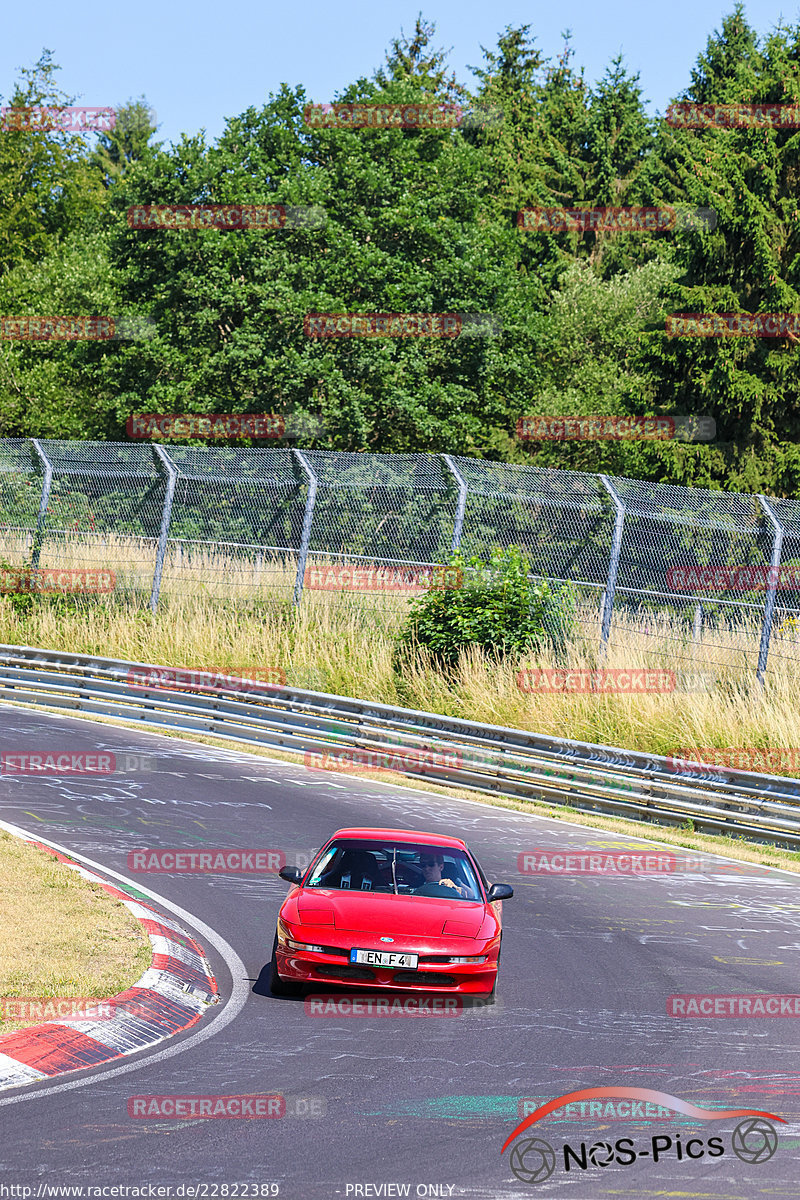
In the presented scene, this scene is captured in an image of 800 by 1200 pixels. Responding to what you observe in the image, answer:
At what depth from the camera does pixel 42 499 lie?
90.4 feet

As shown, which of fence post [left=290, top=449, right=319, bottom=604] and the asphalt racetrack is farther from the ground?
fence post [left=290, top=449, right=319, bottom=604]

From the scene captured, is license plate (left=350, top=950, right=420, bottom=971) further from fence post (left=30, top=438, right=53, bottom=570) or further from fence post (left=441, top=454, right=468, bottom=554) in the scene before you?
fence post (left=30, top=438, right=53, bottom=570)

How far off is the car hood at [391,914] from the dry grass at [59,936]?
1.26m

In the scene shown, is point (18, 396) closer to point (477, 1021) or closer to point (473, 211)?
point (473, 211)

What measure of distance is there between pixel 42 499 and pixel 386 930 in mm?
20252

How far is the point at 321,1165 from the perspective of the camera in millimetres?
5965

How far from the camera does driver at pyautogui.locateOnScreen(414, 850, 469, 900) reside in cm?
980

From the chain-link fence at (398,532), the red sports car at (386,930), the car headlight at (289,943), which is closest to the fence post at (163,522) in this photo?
the chain-link fence at (398,532)

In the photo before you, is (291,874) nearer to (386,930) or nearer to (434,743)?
(386,930)

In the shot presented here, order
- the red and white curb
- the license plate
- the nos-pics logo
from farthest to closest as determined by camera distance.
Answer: the license plate, the red and white curb, the nos-pics logo

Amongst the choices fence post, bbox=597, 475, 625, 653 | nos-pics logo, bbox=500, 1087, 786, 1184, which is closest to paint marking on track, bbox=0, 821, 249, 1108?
nos-pics logo, bbox=500, 1087, 786, 1184

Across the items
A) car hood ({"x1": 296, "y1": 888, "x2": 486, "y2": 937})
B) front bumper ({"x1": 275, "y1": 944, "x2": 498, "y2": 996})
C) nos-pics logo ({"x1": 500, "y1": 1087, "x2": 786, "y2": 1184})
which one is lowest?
front bumper ({"x1": 275, "y1": 944, "x2": 498, "y2": 996})

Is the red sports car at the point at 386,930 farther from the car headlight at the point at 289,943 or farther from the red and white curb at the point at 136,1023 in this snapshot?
the red and white curb at the point at 136,1023

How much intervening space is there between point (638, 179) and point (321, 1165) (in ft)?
212
